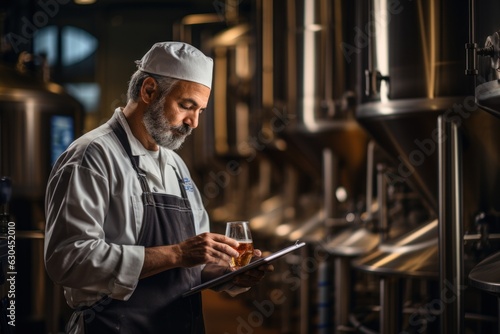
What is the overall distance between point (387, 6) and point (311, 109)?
1.62m

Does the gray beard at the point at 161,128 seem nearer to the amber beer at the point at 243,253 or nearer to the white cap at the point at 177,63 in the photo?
the white cap at the point at 177,63

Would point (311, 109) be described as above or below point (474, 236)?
above

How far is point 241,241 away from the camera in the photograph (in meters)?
2.10

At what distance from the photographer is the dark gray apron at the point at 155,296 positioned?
2.06 metres

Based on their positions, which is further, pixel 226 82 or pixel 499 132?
pixel 226 82

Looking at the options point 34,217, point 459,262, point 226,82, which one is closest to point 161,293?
point 459,262

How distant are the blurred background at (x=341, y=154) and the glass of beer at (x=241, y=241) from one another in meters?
0.65

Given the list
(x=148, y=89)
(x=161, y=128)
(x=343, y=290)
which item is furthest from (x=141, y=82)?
(x=343, y=290)

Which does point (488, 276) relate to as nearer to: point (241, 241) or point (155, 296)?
point (241, 241)

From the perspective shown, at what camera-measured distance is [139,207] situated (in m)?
2.07

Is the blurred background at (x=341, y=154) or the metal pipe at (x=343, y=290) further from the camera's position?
the metal pipe at (x=343, y=290)

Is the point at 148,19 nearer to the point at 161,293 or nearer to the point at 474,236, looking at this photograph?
the point at 474,236

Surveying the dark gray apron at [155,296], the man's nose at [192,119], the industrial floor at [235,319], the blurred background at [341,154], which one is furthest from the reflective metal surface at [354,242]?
the man's nose at [192,119]

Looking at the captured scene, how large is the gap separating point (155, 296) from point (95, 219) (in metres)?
0.28
